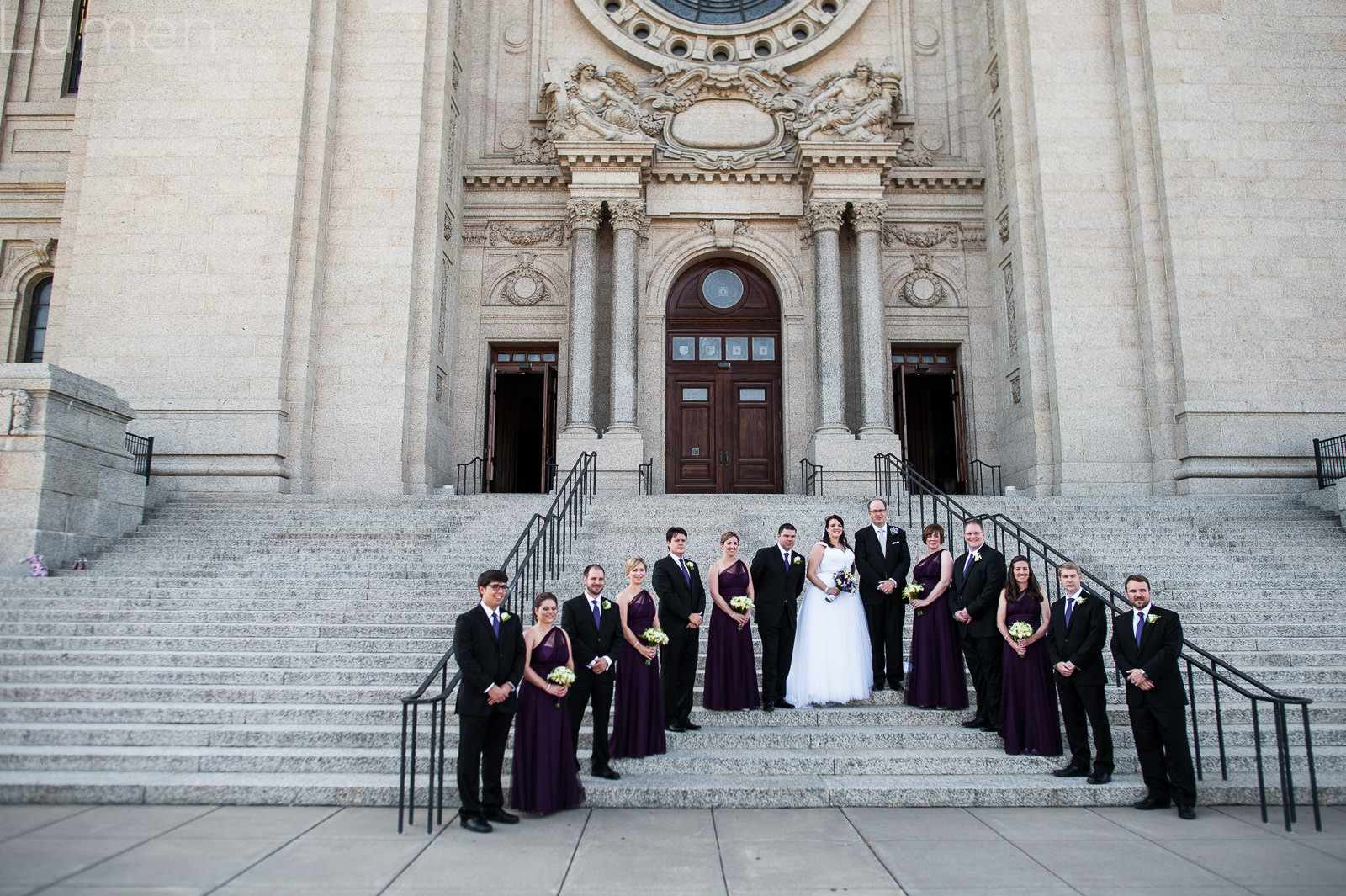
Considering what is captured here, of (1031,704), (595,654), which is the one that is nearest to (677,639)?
(595,654)

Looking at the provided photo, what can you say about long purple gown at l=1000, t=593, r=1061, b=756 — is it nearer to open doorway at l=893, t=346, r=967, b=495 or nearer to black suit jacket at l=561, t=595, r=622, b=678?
black suit jacket at l=561, t=595, r=622, b=678

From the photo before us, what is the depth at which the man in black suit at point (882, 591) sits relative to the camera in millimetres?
8039

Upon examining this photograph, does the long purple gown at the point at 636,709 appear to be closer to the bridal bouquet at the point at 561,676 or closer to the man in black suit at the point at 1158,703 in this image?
the bridal bouquet at the point at 561,676

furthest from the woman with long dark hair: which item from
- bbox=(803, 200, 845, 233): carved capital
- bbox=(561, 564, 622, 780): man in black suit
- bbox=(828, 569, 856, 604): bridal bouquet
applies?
bbox=(803, 200, 845, 233): carved capital

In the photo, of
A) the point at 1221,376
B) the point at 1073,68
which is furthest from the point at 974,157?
the point at 1221,376

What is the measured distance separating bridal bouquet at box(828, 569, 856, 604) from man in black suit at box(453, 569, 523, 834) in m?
3.14

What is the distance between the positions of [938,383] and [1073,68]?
312 inches

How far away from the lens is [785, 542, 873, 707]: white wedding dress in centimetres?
759

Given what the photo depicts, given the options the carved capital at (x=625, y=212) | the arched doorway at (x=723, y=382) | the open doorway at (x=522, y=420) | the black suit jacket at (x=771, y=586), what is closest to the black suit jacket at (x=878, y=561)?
the black suit jacket at (x=771, y=586)

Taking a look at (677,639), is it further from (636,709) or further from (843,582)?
(843,582)

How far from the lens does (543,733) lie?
5844mm

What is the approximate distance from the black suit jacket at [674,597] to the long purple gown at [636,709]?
58 cm

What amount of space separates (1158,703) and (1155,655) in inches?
13.2

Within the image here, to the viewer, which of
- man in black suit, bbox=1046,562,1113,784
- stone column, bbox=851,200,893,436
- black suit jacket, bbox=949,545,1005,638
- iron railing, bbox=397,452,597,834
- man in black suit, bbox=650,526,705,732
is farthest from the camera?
stone column, bbox=851,200,893,436
